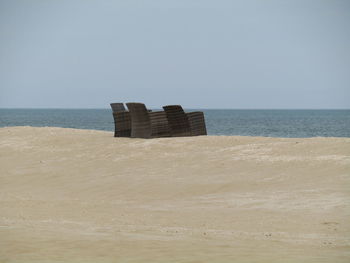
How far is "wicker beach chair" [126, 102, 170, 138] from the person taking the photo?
60.5ft

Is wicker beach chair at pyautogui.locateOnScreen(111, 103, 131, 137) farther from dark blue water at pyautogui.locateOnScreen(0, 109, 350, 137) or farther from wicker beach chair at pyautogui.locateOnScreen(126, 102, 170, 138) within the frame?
dark blue water at pyautogui.locateOnScreen(0, 109, 350, 137)

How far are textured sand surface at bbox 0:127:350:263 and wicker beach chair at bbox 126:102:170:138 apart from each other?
30.1 inches

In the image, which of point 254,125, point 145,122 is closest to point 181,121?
point 145,122

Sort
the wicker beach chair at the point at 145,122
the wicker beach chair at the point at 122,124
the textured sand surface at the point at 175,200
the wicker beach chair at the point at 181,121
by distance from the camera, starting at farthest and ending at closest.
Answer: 1. the wicker beach chair at the point at 122,124
2. the wicker beach chair at the point at 181,121
3. the wicker beach chair at the point at 145,122
4. the textured sand surface at the point at 175,200

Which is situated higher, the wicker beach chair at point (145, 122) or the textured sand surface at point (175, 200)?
the wicker beach chair at point (145, 122)

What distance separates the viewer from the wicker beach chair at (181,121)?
62.5 feet

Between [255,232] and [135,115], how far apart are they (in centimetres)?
1086

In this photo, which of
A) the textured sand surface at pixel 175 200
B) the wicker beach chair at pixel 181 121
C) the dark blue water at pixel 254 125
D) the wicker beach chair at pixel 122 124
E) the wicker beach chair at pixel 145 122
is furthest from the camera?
the dark blue water at pixel 254 125

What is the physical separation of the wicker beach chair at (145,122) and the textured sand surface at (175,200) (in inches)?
30.1

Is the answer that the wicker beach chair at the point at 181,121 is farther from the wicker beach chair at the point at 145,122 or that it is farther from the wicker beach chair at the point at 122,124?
the wicker beach chair at the point at 122,124

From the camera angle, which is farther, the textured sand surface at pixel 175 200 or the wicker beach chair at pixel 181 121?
the wicker beach chair at pixel 181 121

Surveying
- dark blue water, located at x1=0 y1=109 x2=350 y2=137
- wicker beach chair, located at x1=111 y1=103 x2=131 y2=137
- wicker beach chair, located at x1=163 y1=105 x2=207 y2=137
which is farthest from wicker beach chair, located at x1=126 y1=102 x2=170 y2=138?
dark blue water, located at x1=0 y1=109 x2=350 y2=137

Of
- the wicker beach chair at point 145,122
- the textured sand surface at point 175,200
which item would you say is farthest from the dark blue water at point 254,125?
the textured sand surface at point 175,200

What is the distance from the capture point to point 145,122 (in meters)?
18.6
